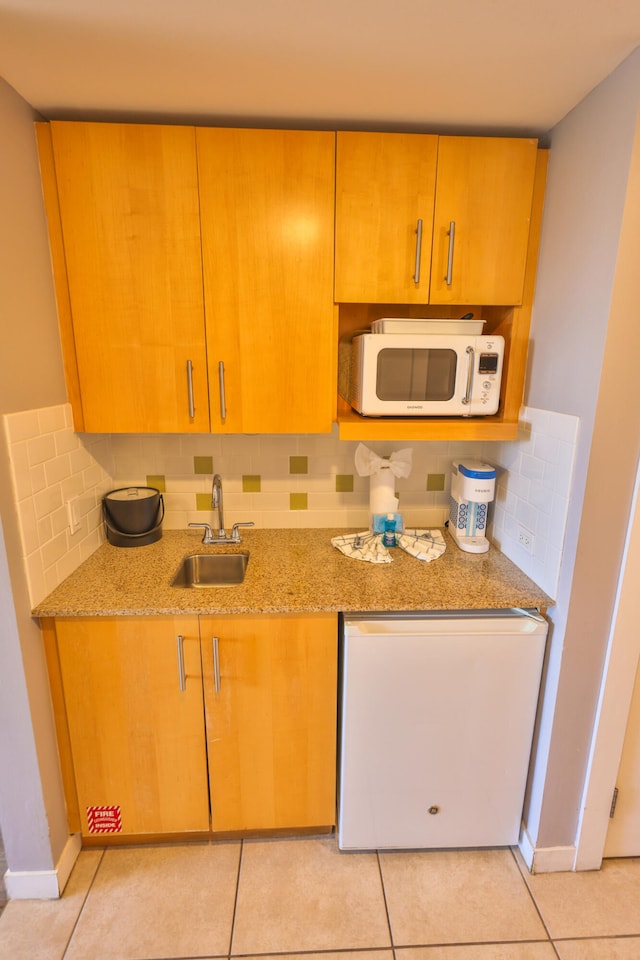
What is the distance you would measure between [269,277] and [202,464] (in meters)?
0.77

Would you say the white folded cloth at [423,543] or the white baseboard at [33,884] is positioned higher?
the white folded cloth at [423,543]

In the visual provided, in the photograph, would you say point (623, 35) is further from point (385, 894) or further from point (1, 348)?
point (385, 894)

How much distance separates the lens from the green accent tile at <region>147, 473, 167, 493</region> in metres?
1.86

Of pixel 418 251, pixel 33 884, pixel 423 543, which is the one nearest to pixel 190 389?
pixel 418 251

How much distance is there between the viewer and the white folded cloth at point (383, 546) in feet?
5.41

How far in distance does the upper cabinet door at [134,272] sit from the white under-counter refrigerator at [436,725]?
94 cm

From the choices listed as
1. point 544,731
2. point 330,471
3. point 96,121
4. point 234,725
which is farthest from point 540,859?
point 96,121

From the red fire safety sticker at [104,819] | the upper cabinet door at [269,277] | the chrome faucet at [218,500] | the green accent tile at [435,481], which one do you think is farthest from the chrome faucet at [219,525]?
the red fire safety sticker at [104,819]

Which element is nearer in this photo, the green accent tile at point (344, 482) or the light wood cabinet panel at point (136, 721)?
the light wood cabinet panel at point (136, 721)

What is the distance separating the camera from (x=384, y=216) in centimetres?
140

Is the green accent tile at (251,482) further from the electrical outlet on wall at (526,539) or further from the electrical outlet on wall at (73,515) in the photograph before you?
the electrical outlet on wall at (526,539)

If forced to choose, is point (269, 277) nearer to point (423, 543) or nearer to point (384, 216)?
point (384, 216)

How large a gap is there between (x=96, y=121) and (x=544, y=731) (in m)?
2.28

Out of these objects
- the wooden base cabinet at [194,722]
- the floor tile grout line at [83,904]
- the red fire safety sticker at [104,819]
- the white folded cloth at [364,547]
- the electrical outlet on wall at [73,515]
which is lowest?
the floor tile grout line at [83,904]
